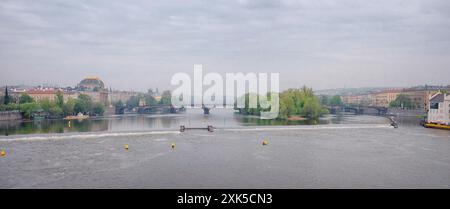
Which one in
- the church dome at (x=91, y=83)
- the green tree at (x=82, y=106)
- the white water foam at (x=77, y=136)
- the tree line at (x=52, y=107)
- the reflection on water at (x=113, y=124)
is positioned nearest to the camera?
the white water foam at (x=77, y=136)

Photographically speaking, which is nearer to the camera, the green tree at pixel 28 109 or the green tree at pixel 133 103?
the green tree at pixel 28 109

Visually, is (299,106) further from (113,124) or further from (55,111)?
(55,111)

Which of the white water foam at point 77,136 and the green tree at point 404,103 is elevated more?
the green tree at point 404,103

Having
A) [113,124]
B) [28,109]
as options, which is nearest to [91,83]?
[28,109]

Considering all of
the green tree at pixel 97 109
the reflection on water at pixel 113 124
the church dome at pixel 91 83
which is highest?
the church dome at pixel 91 83

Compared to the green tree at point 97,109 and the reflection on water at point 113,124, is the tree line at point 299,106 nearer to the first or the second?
the reflection on water at point 113,124

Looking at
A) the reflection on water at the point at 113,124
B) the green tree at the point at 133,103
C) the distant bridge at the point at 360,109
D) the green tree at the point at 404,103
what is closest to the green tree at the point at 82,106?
the reflection on water at the point at 113,124

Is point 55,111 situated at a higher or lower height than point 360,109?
higher

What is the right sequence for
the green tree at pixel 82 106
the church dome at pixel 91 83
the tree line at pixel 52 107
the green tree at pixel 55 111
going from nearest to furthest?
the tree line at pixel 52 107 → the green tree at pixel 55 111 → the green tree at pixel 82 106 → the church dome at pixel 91 83

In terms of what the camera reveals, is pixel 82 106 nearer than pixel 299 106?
No

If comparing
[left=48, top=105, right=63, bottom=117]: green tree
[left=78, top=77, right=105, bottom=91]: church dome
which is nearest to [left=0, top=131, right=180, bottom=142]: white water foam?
[left=48, top=105, right=63, bottom=117]: green tree

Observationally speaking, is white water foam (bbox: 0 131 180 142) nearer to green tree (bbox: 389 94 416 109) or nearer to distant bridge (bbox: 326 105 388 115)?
distant bridge (bbox: 326 105 388 115)

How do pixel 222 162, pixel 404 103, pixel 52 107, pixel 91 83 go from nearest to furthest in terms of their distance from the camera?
pixel 222 162 < pixel 52 107 < pixel 404 103 < pixel 91 83

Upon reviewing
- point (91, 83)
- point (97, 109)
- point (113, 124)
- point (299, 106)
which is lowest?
point (113, 124)
